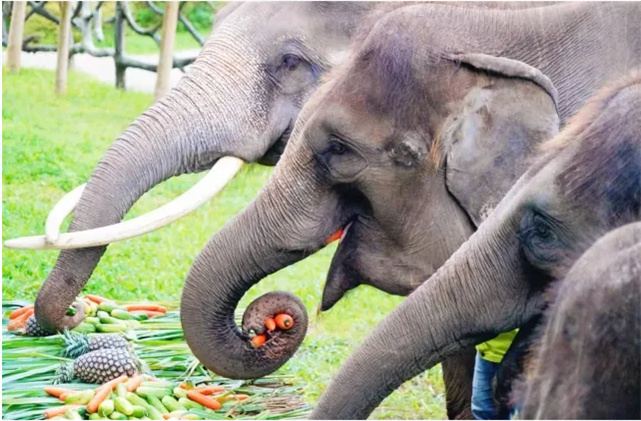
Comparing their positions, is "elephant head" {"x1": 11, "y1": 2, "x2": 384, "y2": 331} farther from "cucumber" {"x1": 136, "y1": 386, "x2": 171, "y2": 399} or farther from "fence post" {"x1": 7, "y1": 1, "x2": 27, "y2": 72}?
"fence post" {"x1": 7, "y1": 1, "x2": 27, "y2": 72}

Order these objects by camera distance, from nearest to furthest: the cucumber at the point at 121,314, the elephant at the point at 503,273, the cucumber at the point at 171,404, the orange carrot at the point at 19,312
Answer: the elephant at the point at 503,273 < the cucumber at the point at 171,404 < the orange carrot at the point at 19,312 < the cucumber at the point at 121,314

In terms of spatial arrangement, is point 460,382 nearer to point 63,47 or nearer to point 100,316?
point 100,316

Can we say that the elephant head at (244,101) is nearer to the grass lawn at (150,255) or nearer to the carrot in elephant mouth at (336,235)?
the grass lawn at (150,255)

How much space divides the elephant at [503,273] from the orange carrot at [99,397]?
1.82 metres

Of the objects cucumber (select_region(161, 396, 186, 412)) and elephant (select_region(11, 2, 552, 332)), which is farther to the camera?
cucumber (select_region(161, 396, 186, 412))

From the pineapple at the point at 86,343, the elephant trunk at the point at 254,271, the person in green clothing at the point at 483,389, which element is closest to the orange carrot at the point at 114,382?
the pineapple at the point at 86,343

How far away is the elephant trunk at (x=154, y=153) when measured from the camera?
4660 mm

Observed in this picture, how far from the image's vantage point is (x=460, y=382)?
4.36m

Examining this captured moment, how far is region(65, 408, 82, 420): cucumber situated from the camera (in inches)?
177

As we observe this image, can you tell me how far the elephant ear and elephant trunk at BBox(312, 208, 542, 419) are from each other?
0.57m

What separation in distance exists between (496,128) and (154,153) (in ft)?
5.50

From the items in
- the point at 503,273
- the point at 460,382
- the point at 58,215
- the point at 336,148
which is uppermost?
the point at 336,148

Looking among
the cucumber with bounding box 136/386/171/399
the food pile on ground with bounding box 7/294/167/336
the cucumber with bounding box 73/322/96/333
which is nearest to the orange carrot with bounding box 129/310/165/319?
the food pile on ground with bounding box 7/294/167/336

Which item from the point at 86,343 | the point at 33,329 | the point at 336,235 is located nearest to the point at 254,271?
the point at 336,235
